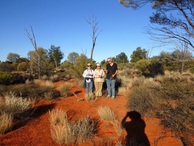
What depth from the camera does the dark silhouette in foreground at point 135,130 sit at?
3.63m

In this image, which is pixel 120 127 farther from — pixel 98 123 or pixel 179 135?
pixel 179 135

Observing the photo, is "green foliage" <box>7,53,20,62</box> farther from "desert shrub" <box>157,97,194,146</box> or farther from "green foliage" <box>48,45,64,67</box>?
"desert shrub" <box>157,97,194,146</box>

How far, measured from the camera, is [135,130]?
420cm

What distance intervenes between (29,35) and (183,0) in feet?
44.7

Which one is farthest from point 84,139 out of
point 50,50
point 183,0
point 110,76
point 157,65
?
point 50,50

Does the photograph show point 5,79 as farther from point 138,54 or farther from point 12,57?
point 12,57

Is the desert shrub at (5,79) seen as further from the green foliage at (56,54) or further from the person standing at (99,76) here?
the green foliage at (56,54)

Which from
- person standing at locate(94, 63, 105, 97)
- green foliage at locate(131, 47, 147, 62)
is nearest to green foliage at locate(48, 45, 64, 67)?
green foliage at locate(131, 47, 147, 62)

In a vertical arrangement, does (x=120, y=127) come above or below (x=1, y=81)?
below

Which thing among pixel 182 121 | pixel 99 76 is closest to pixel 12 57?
pixel 99 76

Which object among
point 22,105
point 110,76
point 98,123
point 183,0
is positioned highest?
point 183,0

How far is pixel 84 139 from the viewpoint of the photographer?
3734 mm

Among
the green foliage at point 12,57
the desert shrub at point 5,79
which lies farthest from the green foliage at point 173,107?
the green foliage at point 12,57

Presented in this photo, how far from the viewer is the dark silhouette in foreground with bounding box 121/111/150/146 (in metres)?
3.63
